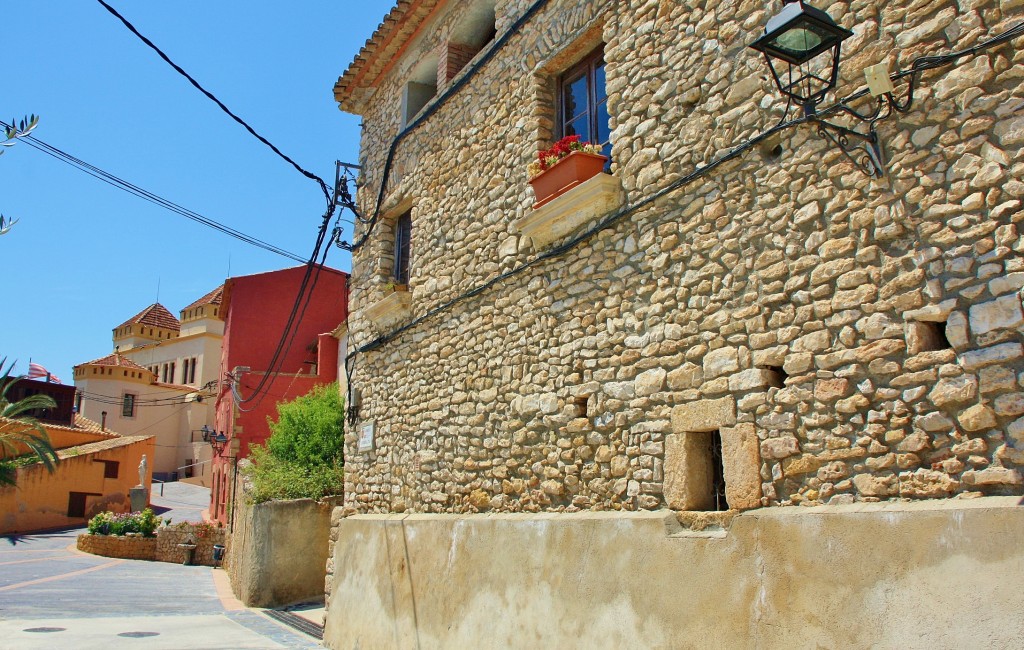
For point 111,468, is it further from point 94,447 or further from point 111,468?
point 94,447

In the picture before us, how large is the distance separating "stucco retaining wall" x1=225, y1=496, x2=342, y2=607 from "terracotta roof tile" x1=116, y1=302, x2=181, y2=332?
107 feet

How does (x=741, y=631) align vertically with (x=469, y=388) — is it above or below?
below

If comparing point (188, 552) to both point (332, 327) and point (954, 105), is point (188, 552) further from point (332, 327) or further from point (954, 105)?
point (954, 105)

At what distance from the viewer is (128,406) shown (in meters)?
34.7

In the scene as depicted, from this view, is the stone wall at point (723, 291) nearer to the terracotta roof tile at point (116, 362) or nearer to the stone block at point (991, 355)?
the stone block at point (991, 355)

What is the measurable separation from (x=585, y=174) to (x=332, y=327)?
16584 millimetres

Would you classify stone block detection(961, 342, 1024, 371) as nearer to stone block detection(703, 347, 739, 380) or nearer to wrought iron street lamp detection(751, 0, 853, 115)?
stone block detection(703, 347, 739, 380)

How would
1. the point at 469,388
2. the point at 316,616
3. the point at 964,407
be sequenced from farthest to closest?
the point at 316,616 < the point at 469,388 < the point at 964,407

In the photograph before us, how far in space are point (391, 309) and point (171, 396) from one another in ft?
101

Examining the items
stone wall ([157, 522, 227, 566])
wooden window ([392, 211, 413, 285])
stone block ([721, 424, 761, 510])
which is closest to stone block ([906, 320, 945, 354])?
stone block ([721, 424, 761, 510])

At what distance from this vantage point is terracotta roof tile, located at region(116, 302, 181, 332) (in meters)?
41.2

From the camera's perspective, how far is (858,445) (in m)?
3.90

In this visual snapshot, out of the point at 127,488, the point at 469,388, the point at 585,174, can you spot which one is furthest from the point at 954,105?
the point at 127,488

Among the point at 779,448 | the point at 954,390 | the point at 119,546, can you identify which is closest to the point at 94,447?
the point at 119,546
